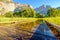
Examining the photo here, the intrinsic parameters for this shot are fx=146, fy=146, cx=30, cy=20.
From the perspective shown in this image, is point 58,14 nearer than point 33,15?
Yes

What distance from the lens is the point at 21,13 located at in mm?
89688

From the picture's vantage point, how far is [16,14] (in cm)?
9106

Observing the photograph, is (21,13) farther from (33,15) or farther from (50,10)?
(50,10)

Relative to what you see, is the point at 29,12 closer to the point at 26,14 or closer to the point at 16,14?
the point at 26,14

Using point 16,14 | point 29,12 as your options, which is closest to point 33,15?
point 29,12

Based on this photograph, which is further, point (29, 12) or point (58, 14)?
point (29, 12)

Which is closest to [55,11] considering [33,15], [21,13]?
[33,15]

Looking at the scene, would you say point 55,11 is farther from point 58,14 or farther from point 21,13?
point 21,13

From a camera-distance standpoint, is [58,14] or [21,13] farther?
[21,13]

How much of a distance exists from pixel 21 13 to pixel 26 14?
3129 mm

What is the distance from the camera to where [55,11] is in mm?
84750

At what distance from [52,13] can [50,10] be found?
366cm

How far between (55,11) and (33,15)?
14.0m

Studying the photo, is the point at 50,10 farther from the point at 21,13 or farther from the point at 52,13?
the point at 21,13
